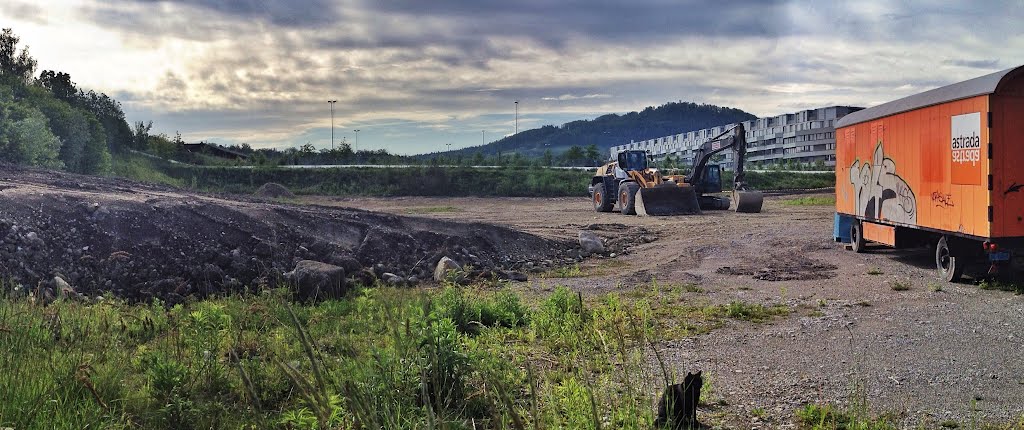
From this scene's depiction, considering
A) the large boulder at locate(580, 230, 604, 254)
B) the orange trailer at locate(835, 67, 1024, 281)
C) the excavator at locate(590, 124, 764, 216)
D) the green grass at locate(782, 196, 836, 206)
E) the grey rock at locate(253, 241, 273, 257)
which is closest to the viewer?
the orange trailer at locate(835, 67, 1024, 281)

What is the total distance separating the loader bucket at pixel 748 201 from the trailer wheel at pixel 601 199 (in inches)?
201

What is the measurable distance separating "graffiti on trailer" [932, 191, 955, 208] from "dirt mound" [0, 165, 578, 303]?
291 inches

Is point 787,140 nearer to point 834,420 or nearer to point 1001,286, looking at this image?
point 1001,286

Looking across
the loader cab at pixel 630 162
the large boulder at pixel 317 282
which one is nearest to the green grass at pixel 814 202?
the loader cab at pixel 630 162

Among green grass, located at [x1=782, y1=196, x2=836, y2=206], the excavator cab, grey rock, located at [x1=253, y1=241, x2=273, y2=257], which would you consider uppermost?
the excavator cab

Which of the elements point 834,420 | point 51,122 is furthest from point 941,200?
point 51,122

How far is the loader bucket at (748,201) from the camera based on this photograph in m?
31.0

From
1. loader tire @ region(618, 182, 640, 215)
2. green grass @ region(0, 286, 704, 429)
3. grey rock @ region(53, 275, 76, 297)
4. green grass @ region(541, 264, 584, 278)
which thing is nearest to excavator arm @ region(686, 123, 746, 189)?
A: loader tire @ region(618, 182, 640, 215)

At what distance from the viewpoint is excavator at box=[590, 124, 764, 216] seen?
29984 millimetres

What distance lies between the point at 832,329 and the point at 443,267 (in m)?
7.08

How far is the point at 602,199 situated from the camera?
3309 cm

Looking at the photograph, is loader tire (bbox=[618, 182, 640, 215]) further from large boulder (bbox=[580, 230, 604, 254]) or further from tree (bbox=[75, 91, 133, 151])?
tree (bbox=[75, 91, 133, 151])

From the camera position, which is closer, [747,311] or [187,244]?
[747,311]

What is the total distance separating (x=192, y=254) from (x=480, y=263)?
17.7 ft
